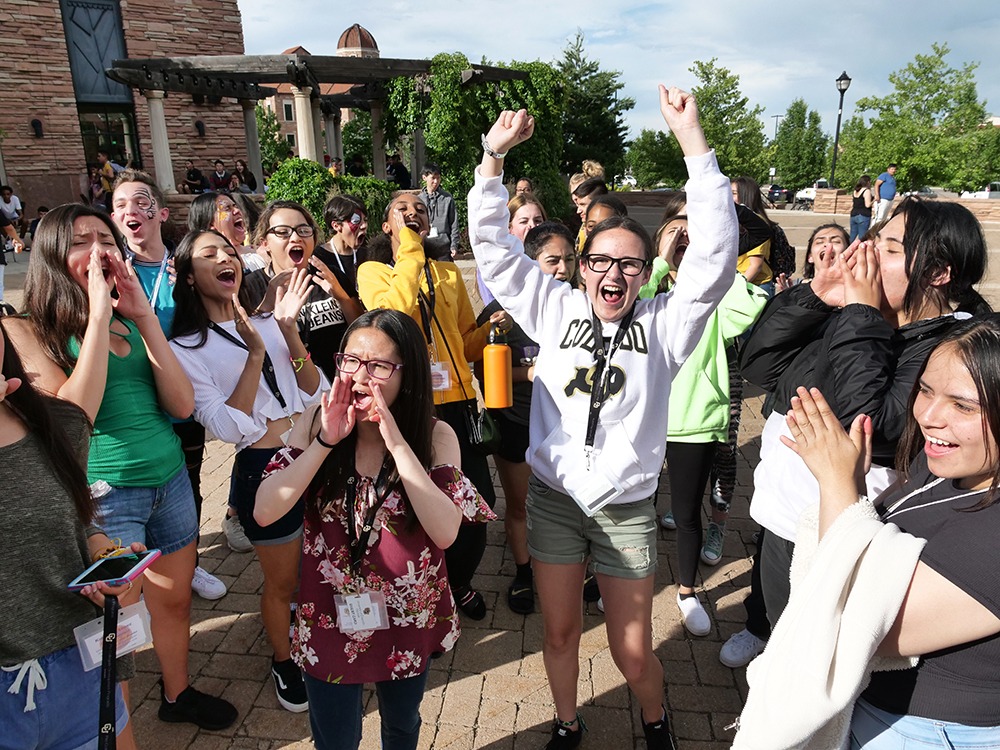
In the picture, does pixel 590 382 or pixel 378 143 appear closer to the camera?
pixel 590 382

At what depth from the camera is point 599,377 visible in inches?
90.7

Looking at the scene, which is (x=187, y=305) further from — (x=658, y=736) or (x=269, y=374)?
(x=658, y=736)

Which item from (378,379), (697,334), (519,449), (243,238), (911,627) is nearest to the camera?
(911,627)

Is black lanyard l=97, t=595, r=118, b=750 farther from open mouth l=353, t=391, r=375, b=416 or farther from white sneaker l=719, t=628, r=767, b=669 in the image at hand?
white sneaker l=719, t=628, r=767, b=669

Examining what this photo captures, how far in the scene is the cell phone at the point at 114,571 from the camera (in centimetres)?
173

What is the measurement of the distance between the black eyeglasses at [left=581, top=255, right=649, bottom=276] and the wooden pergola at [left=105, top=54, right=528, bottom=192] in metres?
12.1

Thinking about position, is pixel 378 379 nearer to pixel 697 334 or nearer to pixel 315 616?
pixel 315 616

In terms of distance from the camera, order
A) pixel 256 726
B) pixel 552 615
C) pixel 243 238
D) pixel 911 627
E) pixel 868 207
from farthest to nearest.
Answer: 1. pixel 868 207
2. pixel 243 238
3. pixel 256 726
4. pixel 552 615
5. pixel 911 627

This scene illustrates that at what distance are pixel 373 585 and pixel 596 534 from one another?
2.83ft

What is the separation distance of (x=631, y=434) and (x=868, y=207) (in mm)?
15177

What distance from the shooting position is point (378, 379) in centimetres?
194

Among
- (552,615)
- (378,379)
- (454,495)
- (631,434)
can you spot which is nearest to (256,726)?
(552,615)

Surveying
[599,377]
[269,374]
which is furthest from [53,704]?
[599,377]

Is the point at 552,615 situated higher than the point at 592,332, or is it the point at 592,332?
the point at 592,332
